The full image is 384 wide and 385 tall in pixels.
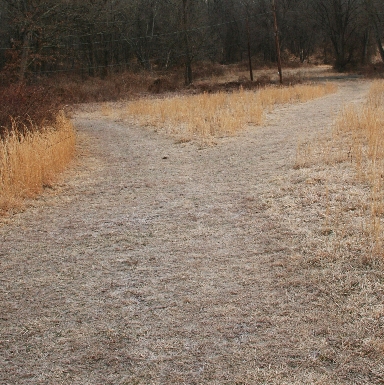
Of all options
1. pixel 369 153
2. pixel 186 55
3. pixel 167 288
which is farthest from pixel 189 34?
pixel 167 288

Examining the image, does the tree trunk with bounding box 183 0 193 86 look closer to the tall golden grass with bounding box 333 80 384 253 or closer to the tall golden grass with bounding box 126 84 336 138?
the tall golden grass with bounding box 126 84 336 138

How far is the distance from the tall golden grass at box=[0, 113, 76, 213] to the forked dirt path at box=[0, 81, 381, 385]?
307mm

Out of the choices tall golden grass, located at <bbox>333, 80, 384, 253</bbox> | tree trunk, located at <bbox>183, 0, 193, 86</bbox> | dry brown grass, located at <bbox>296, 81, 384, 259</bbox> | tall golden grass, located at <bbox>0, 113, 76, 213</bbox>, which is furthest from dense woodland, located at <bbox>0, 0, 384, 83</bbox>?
dry brown grass, located at <bbox>296, 81, 384, 259</bbox>

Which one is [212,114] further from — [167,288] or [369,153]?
[167,288]

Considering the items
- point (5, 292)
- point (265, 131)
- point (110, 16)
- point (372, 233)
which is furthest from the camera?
point (110, 16)

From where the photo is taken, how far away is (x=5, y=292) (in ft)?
12.9

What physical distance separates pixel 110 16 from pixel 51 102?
75.8 feet

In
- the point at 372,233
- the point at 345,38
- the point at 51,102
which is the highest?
the point at 345,38

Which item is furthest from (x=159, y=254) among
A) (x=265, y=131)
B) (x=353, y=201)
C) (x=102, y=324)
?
(x=265, y=131)

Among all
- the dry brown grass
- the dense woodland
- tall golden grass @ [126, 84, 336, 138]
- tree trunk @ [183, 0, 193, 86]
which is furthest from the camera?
the dense woodland

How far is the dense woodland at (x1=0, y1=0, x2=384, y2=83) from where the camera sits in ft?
99.2

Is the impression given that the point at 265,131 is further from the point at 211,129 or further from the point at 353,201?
the point at 353,201

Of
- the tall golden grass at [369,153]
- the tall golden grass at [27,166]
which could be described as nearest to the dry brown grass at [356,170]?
the tall golden grass at [369,153]

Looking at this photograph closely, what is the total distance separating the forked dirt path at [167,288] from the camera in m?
2.82
